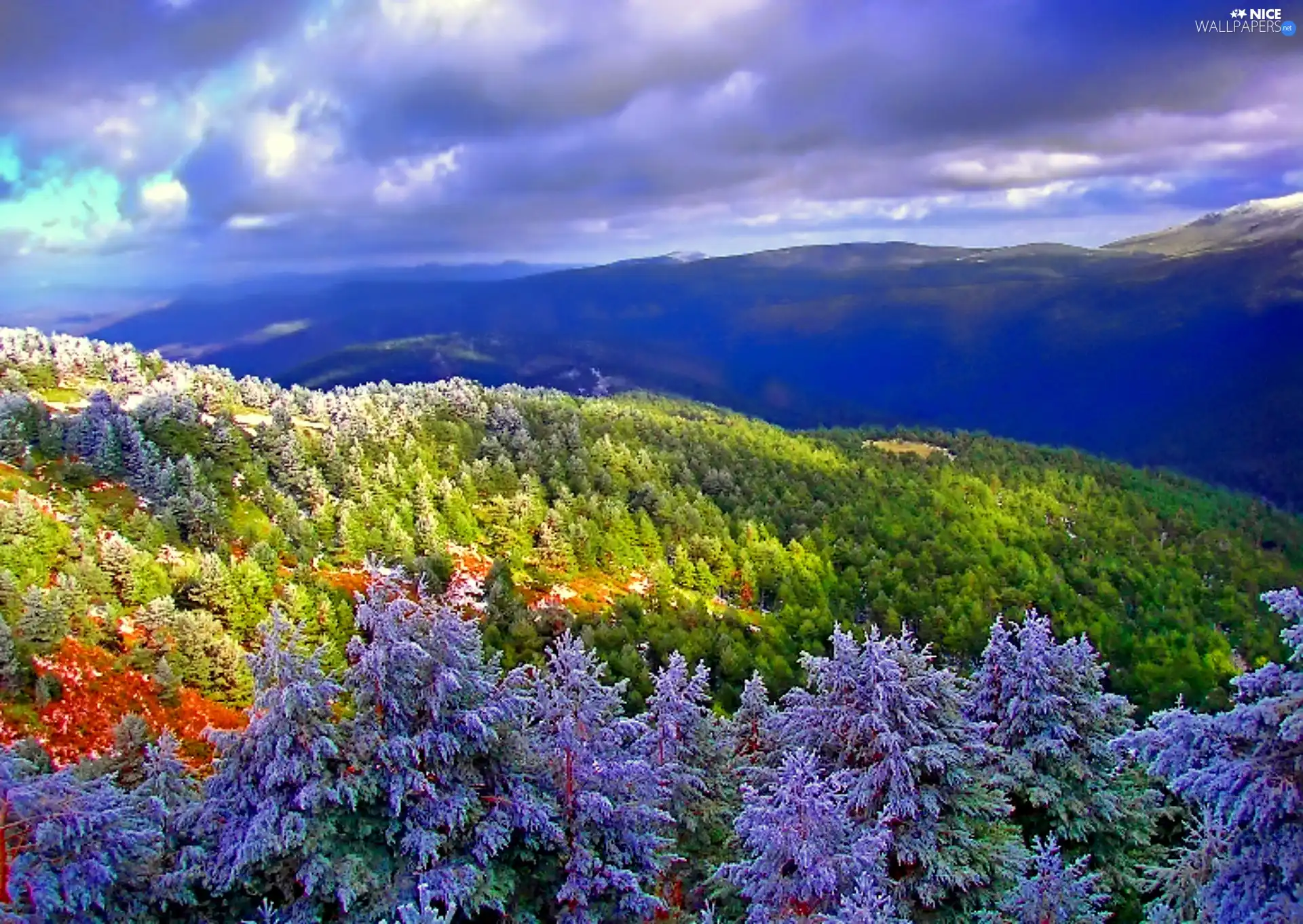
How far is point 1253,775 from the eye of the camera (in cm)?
1198

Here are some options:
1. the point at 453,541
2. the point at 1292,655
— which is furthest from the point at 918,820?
the point at 453,541

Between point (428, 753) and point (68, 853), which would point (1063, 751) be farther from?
point (68, 853)

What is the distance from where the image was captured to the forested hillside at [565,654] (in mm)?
15773

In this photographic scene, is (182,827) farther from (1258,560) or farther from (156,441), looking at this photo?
(1258,560)

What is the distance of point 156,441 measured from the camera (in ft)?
288

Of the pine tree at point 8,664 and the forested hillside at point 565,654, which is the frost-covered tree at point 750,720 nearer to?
the forested hillside at point 565,654

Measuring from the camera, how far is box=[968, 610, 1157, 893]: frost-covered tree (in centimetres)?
2288

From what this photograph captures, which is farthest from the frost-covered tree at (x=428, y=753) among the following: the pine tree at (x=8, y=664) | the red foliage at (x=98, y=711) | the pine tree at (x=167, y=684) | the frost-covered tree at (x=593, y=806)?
the pine tree at (x=8, y=664)

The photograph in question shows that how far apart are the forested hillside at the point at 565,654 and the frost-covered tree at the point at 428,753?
0.27 ft

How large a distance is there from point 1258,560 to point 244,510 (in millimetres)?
138678

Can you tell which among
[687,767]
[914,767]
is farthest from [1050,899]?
[687,767]

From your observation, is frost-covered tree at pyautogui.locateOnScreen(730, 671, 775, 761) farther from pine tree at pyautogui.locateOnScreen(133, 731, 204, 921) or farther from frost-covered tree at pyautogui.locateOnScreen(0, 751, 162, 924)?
frost-covered tree at pyautogui.locateOnScreen(0, 751, 162, 924)

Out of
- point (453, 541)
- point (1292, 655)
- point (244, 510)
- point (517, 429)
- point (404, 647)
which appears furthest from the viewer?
point (517, 429)

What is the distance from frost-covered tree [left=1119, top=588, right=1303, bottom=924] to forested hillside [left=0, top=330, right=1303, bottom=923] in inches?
6.3
